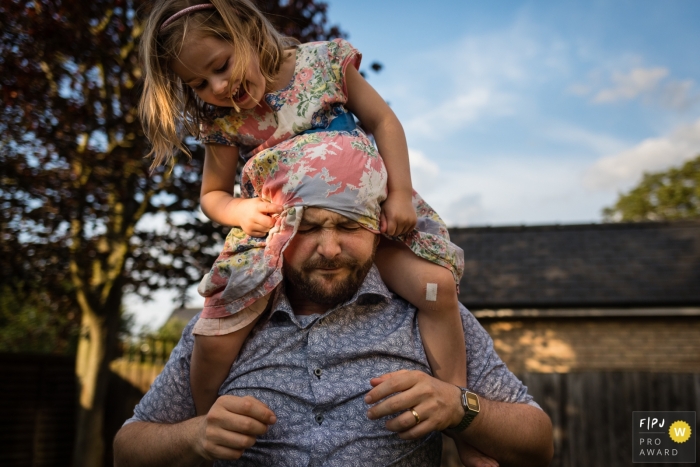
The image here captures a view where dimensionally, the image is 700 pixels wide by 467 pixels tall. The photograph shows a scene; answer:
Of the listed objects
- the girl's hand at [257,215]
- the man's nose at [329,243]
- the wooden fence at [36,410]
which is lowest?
the wooden fence at [36,410]

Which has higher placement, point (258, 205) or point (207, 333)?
point (258, 205)

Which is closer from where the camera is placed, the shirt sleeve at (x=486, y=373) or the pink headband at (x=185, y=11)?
the pink headband at (x=185, y=11)

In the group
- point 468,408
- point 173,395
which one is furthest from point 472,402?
point 173,395

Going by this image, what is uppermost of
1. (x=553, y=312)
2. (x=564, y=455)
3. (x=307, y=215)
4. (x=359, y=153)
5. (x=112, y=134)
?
(x=112, y=134)

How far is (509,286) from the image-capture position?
12.7 meters

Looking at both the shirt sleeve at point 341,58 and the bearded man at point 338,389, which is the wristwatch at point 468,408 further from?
the shirt sleeve at point 341,58

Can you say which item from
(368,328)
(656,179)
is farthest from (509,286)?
(656,179)

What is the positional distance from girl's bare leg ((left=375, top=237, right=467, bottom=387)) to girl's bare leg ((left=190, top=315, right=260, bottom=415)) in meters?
0.52

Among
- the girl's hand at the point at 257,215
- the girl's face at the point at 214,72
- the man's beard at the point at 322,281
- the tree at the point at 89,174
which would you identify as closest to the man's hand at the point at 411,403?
the man's beard at the point at 322,281

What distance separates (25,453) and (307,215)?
849 centimetres

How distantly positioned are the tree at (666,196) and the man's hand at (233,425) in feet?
112

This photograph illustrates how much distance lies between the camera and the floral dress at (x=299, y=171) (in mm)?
1852

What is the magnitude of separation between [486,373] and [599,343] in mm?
10693

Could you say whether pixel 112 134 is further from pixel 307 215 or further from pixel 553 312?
pixel 553 312
